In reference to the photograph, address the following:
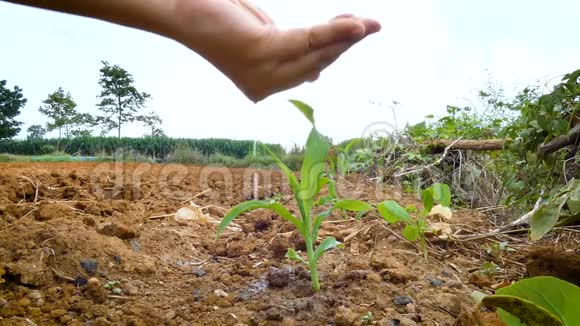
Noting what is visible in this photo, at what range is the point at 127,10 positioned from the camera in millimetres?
800

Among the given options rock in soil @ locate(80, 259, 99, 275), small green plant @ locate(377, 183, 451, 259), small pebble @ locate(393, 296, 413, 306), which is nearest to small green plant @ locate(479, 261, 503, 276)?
small green plant @ locate(377, 183, 451, 259)

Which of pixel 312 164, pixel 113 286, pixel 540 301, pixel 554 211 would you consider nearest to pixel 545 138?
pixel 554 211

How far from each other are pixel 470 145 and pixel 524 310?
7.62ft

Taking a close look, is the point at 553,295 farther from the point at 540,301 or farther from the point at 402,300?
the point at 402,300

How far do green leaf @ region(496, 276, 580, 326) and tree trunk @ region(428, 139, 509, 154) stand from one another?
141cm

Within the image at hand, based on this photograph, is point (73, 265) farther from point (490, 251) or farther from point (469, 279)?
point (490, 251)

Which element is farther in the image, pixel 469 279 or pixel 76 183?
pixel 76 183

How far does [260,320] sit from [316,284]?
0.21m

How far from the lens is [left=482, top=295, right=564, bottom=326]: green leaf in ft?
2.39

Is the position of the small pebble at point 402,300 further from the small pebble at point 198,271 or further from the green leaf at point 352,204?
the small pebble at point 198,271

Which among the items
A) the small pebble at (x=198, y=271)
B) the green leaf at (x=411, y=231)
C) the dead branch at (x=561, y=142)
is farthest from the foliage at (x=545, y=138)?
the small pebble at (x=198, y=271)

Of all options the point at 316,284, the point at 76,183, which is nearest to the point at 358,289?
the point at 316,284

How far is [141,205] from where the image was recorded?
100.0 inches

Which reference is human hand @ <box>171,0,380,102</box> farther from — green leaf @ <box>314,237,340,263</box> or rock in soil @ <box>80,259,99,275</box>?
rock in soil @ <box>80,259,99,275</box>
